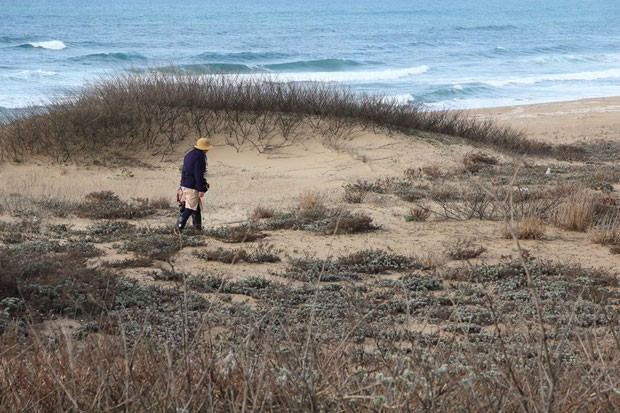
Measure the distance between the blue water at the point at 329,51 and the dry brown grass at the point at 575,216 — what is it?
49.7 ft

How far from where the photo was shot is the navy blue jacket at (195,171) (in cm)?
1002

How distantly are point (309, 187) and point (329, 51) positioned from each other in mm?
39668

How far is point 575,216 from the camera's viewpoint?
32.7ft

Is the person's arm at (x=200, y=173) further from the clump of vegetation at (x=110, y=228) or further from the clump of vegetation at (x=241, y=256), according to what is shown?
the clump of vegetation at (x=241, y=256)

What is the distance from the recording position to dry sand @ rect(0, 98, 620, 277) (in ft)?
29.7

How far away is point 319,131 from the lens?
1930 centimetres

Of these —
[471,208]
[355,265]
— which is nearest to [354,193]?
[471,208]

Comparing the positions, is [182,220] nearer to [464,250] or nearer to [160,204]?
[160,204]

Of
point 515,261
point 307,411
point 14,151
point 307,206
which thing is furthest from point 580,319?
point 14,151

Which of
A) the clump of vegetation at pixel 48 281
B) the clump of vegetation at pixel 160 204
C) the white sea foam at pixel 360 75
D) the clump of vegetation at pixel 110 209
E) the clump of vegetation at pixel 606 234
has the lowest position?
the white sea foam at pixel 360 75

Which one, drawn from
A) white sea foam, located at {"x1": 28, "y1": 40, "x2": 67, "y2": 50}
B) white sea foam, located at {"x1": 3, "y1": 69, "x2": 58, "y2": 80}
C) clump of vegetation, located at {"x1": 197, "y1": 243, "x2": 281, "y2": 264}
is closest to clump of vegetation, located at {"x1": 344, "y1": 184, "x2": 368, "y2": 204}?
clump of vegetation, located at {"x1": 197, "y1": 243, "x2": 281, "y2": 264}

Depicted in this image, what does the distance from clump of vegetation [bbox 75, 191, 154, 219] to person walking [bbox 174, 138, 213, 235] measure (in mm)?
1851

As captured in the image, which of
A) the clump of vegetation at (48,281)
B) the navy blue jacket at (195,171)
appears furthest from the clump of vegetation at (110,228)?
the clump of vegetation at (48,281)

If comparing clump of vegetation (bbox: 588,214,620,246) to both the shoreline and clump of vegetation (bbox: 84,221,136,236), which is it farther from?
the shoreline
